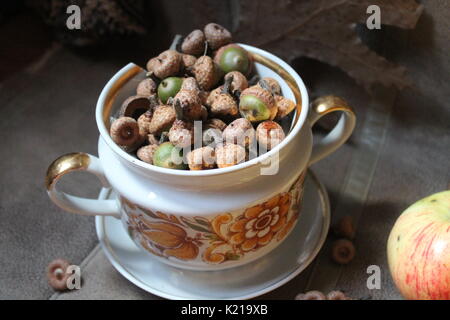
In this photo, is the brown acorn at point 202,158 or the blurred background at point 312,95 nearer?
the brown acorn at point 202,158

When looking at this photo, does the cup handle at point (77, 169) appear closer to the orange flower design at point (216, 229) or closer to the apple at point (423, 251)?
the orange flower design at point (216, 229)

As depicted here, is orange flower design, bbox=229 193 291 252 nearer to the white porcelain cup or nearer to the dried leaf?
the white porcelain cup

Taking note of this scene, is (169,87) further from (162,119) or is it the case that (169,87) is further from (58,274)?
(58,274)

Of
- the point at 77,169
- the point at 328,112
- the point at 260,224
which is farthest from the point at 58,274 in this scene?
the point at 328,112

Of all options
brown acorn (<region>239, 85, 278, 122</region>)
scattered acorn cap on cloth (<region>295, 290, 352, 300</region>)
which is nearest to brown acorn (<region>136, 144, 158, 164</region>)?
brown acorn (<region>239, 85, 278, 122</region>)

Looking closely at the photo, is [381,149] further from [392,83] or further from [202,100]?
[202,100]

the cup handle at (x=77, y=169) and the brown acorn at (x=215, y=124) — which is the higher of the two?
the brown acorn at (x=215, y=124)

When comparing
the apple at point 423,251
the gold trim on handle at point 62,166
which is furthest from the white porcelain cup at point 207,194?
the apple at point 423,251

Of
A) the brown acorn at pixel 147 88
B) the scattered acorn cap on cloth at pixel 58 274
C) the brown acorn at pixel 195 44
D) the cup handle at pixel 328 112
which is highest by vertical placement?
the brown acorn at pixel 195 44
